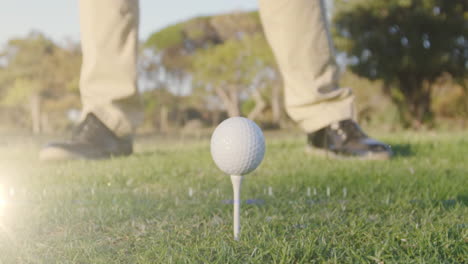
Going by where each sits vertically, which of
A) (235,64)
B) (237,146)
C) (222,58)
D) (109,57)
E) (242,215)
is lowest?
(242,215)

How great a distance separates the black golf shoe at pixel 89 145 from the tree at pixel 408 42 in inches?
396

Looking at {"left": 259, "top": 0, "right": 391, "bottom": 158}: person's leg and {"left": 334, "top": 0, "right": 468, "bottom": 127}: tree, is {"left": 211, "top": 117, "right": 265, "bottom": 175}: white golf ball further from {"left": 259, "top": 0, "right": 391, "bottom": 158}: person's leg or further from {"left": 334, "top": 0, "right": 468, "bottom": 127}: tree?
{"left": 334, "top": 0, "right": 468, "bottom": 127}: tree

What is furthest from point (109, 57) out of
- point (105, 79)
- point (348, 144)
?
point (348, 144)

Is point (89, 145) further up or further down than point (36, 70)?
further down

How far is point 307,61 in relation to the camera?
3047mm

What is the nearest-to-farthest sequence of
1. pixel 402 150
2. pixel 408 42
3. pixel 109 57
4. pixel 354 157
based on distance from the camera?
pixel 354 157 → pixel 109 57 → pixel 402 150 → pixel 408 42

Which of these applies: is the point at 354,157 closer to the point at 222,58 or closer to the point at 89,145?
the point at 89,145

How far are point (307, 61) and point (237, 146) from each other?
1.93 m

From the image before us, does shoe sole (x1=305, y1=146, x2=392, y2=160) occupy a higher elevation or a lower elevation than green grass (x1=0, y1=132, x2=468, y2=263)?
lower

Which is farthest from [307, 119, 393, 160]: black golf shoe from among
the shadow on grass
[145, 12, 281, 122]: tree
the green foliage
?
the green foliage

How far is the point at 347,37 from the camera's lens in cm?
1262

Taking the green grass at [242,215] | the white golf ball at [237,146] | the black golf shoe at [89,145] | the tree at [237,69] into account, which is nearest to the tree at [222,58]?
the tree at [237,69]

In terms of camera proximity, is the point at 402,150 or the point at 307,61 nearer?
the point at 307,61

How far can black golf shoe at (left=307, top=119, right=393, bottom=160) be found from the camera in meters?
3.03
